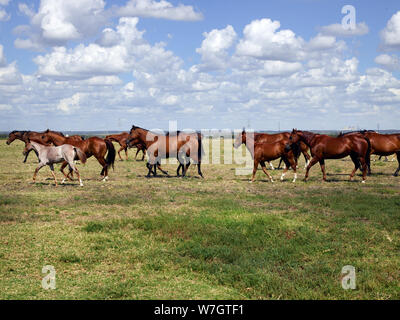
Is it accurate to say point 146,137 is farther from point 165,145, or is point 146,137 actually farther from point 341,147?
point 341,147

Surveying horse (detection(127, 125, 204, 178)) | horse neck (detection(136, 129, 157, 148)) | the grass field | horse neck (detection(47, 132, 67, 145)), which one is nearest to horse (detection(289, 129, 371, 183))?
the grass field

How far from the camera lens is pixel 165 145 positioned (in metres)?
20.6

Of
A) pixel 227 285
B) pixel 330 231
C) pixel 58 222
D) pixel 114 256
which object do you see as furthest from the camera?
pixel 58 222

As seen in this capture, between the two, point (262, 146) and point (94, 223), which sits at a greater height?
point (262, 146)

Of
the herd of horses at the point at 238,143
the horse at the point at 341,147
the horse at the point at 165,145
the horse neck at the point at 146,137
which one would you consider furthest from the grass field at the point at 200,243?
the horse neck at the point at 146,137

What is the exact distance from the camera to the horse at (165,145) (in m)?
20.6

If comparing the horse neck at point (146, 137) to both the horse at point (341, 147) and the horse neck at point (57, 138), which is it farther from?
the horse at point (341, 147)

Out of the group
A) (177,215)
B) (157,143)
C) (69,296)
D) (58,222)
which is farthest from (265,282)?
(157,143)

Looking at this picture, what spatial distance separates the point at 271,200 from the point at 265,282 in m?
7.46

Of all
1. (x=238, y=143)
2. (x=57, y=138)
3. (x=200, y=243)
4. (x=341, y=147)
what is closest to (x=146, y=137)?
(x=238, y=143)

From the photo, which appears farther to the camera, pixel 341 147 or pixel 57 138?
pixel 57 138

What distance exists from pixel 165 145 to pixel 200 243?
12.2 meters
